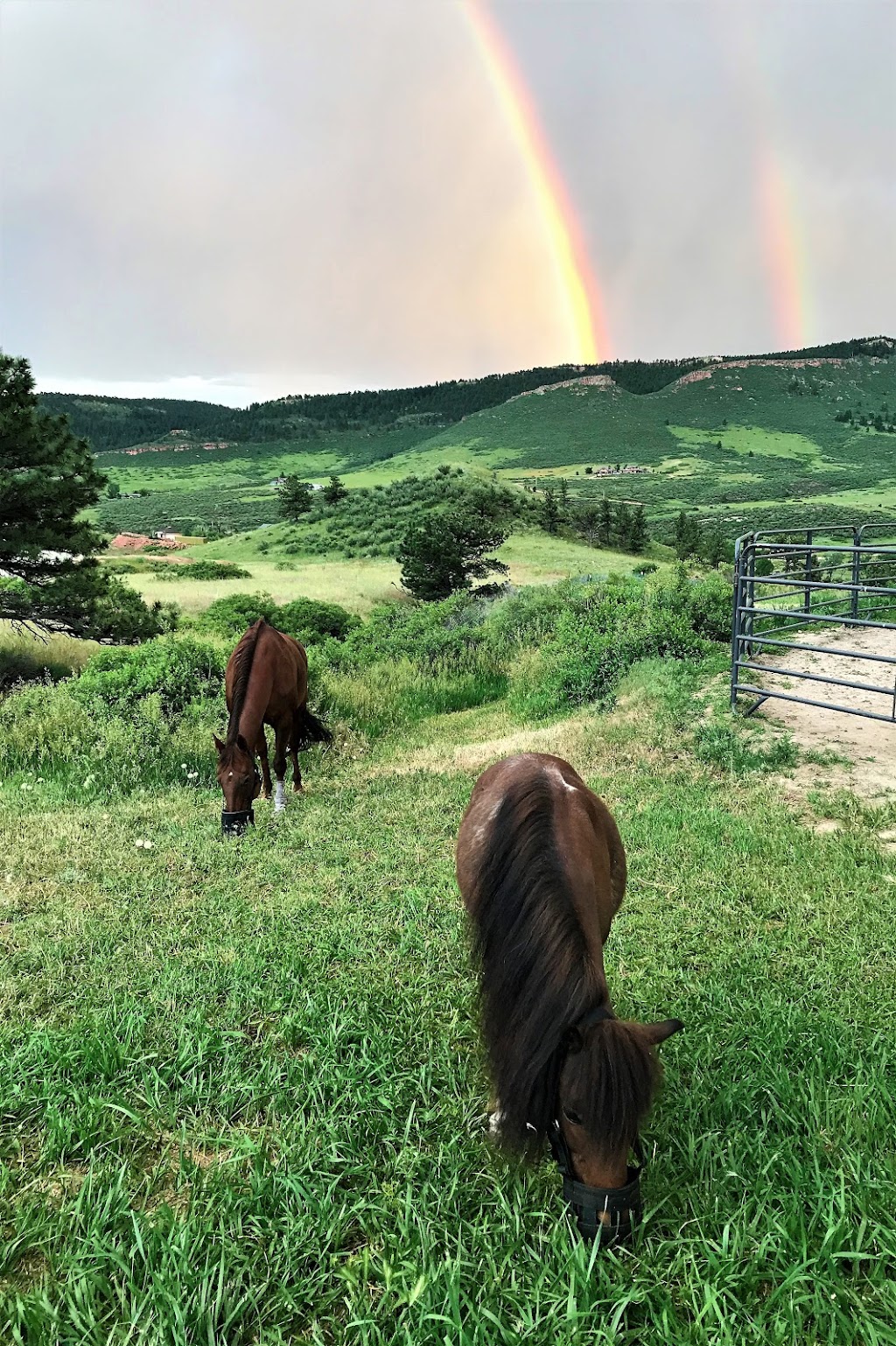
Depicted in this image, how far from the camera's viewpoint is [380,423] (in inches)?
5069

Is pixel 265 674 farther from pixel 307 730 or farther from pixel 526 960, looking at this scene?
pixel 526 960

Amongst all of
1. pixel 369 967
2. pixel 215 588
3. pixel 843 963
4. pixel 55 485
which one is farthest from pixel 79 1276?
pixel 215 588

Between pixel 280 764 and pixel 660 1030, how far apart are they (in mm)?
5633

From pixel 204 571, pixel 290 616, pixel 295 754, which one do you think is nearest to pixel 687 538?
pixel 204 571

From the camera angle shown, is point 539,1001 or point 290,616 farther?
point 290,616

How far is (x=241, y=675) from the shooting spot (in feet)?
20.4

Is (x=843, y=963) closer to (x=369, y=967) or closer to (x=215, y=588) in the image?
(x=369, y=967)

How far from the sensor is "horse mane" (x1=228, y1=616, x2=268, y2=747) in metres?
6.06

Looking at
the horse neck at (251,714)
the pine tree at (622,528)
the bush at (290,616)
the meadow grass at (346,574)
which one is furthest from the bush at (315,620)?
the pine tree at (622,528)

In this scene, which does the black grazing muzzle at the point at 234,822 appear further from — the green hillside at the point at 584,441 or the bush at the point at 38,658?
the green hillside at the point at 584,441

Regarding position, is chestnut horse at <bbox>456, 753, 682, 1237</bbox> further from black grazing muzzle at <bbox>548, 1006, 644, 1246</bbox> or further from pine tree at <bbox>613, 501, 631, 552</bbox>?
pine tree at <bbox>613, 501, 631, 552</bbox>

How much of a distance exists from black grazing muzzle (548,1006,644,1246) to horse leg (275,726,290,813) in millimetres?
5202

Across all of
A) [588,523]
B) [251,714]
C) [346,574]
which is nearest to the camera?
[251,714]

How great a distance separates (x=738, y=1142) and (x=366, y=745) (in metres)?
7.01
